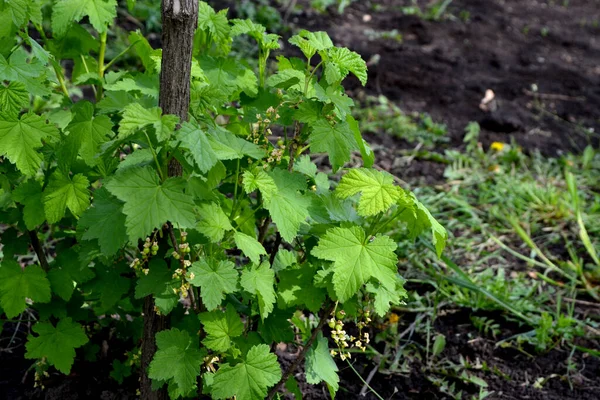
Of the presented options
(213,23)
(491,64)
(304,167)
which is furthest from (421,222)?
(491,64)

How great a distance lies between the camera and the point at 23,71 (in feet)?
5.57

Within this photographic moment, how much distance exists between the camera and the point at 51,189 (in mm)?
1732

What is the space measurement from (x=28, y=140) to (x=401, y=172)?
260cm

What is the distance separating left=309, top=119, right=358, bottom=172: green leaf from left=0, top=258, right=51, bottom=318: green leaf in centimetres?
88

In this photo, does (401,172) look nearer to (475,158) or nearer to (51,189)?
(475,158)

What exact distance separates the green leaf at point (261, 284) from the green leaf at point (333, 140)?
1.07ft

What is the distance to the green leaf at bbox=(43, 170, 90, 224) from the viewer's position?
5.63 feet

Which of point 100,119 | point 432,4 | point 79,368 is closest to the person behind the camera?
point 100,119

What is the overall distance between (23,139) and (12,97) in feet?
0.37

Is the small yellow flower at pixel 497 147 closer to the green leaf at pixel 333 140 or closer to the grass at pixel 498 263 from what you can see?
the grass at pixel 498 263

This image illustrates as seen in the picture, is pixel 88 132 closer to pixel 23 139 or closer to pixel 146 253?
pixel 23 139

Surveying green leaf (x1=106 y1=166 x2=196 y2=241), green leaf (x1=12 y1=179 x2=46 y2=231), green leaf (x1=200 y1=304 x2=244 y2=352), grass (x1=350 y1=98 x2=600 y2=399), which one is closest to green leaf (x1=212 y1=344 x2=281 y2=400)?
green leaf (x1=200 y1=304 x2=244 y2=352)

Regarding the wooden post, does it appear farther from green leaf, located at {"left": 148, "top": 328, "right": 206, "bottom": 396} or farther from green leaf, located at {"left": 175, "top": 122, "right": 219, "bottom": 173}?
green leaf, located at {"left": 148, "top": 328, "right": 206, "bottom": 396}

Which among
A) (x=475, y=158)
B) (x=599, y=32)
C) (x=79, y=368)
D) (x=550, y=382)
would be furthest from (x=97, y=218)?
(x=599, y=32)
